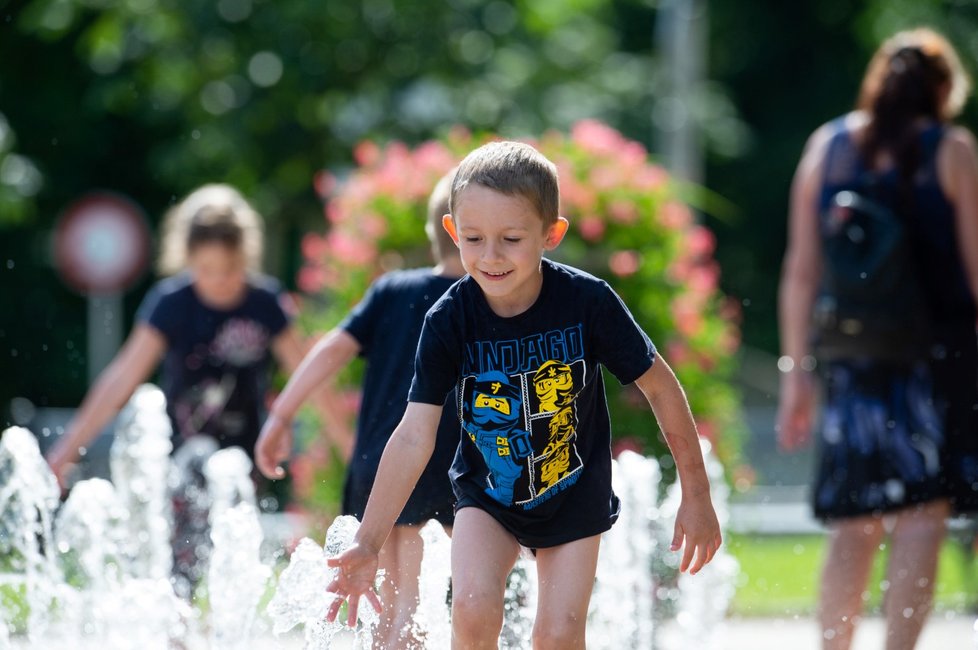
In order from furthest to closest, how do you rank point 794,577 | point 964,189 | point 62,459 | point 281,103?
point 281,103, point 794,577, point 62,459, point 964,189

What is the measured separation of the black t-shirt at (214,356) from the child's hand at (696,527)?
2.54 m

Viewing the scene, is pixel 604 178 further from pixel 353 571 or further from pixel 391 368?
pixel 353 571

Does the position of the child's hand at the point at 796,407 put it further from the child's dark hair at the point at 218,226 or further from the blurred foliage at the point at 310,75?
the blurred foliage at the point at 310,75

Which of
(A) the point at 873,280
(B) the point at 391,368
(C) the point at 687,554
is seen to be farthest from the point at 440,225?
(A) the point at 873,280

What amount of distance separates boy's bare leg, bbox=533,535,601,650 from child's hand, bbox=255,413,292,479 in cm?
115

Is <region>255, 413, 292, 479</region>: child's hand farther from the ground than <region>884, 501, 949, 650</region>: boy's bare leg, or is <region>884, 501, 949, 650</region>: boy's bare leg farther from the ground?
<region>255, 413, 292, 479</region>: child's hand

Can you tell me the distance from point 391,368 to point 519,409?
0.83 metres

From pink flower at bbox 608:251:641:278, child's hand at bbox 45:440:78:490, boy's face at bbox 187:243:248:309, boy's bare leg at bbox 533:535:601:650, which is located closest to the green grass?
pink flower at bbox 608:251:641:278

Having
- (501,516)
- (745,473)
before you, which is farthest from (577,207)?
(501,516)

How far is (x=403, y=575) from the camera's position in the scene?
3.52 metres

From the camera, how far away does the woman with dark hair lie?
13.5 feet

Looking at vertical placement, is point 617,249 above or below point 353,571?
above

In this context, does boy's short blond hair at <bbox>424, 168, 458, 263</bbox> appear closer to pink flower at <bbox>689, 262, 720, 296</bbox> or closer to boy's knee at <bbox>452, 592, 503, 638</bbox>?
boy's knee at <bbox>452, 592, 503, 638</bbox>

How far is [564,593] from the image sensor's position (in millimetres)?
2857
